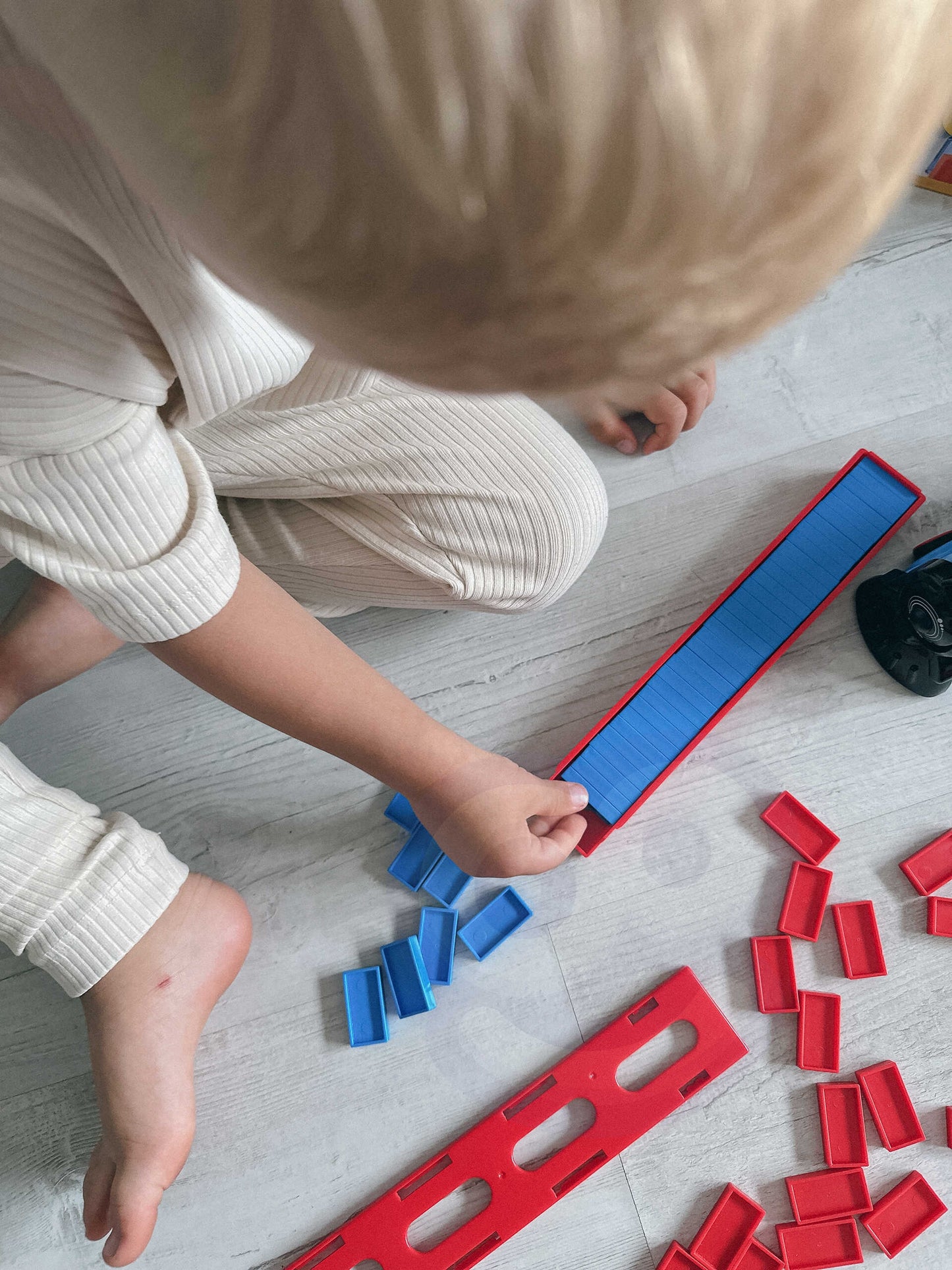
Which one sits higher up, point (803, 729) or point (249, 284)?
point (249, 284)

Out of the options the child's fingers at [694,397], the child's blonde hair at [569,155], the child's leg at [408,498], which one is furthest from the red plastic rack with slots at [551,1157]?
the child's blonde hair at [569,155]

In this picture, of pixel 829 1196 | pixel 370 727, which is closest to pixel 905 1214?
pixel 829 1196

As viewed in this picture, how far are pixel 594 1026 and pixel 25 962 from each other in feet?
1.42

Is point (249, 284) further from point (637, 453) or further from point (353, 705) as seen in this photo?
point (637, 453)

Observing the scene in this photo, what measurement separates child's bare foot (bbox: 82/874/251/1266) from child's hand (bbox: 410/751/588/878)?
18 cm

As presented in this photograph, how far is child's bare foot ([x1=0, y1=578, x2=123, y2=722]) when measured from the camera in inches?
26.7

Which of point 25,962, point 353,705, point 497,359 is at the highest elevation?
point 497,359

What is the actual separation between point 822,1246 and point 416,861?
38cm

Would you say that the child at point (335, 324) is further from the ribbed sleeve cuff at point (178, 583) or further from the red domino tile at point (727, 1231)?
the red domino tile at point (727, 1231)

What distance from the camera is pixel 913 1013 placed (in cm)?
64

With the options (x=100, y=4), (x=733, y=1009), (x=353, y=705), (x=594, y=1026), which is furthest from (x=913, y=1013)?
(x=100, y=4)

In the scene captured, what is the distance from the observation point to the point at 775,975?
2.12 feet

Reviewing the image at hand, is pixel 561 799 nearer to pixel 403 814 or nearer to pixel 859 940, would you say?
pixel 403 814

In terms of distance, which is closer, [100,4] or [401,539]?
[100,4]
